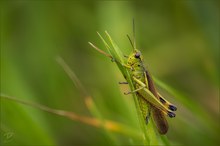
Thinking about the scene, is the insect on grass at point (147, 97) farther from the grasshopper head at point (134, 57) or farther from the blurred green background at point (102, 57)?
the blurred green background at point (102, 57)

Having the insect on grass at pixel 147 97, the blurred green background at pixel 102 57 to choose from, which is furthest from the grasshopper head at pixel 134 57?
the blurred green background at pixel 102 57

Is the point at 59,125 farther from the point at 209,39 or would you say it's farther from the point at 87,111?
the point at 209,39

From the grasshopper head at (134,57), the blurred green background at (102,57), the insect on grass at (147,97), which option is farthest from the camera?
the blurred green background at (102,57)

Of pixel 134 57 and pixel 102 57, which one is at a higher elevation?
pixel 134 57

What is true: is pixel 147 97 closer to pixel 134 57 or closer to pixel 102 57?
pixel 134 57

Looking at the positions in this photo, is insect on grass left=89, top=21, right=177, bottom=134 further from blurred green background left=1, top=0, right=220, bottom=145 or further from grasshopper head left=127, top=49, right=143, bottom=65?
blurred green background left=1, top=0, right=220, bottom=145

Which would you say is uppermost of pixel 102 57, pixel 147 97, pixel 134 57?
pixel 134 57

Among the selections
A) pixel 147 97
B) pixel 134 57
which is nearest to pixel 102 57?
pixel 134 57

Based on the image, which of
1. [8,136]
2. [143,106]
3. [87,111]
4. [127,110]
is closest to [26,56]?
[87,111]
